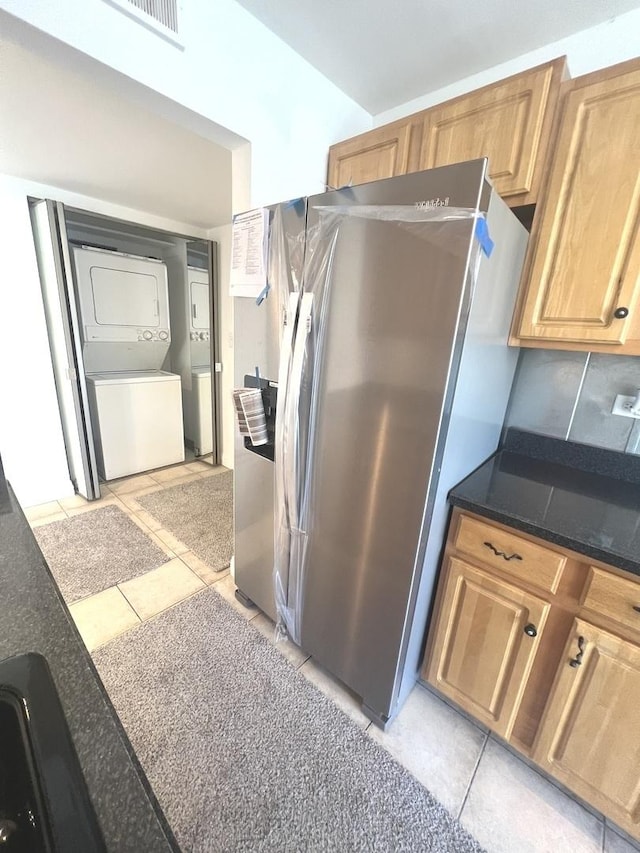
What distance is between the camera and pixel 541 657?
41.8 inches

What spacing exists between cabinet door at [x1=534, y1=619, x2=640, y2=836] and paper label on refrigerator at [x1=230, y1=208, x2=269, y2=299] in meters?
1.55

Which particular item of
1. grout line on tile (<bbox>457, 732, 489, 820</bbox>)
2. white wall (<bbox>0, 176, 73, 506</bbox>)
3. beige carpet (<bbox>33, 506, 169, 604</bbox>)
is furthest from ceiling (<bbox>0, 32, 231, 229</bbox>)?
grout line on tile (<bbox>457, 732, 489, 820</bbox>)

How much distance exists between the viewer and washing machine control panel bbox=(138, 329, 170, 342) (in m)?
3.17

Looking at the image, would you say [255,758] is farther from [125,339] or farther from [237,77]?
[125,339]

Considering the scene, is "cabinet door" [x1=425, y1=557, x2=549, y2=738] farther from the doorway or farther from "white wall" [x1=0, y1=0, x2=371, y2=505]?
the doorway

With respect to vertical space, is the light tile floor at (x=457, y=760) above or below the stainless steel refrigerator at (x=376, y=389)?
below

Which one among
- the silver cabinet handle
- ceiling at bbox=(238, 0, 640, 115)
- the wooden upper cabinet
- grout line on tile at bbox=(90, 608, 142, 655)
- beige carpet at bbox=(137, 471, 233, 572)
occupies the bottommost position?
beige carpet at bbox=(137, 471, 233, 572)

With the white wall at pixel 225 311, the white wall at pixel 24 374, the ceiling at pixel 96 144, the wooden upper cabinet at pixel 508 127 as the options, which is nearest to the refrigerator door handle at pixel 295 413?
the wooden upper cabinet at pixel 508 127

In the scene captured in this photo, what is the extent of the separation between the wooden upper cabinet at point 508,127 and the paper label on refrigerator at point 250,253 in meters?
0.74

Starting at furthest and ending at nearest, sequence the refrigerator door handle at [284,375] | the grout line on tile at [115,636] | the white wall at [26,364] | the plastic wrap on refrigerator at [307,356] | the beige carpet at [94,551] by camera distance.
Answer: the white wall at [26,364] < the beige carpet at [94,551] < the grout line on tile at [115,636] < the refrigerator door handle at [284,375] < the plastic wrap on refrigerator at [307,356]

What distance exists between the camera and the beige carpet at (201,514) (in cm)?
230

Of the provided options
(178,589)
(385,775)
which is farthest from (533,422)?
(178,589)

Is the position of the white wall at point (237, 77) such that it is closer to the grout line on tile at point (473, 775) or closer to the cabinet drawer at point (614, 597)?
the cabinet drawer at point (614, 597)

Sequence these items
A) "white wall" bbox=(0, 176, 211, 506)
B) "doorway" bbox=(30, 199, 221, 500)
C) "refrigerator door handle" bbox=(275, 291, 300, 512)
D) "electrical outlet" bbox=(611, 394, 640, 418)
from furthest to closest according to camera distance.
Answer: "doorway" bbox=(30, 199, 221, 500), "white wall" bbox=(0, 176, 211, 506), "electrical outlet" bbox=(611, 394, 640, 418), "refrigerator door handle" bbox=(275, 291, 300, 512)
